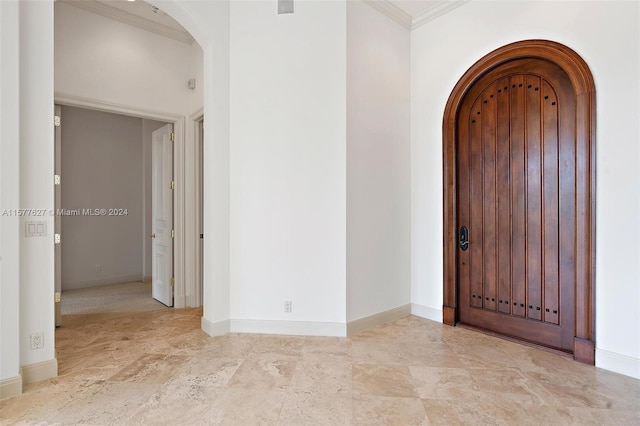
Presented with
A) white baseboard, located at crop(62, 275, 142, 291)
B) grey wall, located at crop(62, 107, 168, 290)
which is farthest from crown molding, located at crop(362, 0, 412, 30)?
white baseboard, located at crop(62, 275, 142, 291)

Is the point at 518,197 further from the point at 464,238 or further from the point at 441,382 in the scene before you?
the point at 441,382

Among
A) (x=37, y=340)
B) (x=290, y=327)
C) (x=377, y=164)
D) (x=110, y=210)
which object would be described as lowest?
(x=290, y=327)

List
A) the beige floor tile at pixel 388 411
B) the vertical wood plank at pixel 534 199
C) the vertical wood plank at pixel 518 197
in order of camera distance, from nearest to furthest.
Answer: the beige floor tile at pixel 388 411, the vertical wood plank at pixel 534 199, the vertical wood plank at pixel 518 197

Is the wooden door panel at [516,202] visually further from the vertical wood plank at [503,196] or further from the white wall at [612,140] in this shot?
the white wall at [612,140]

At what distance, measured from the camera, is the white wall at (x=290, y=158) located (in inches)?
127

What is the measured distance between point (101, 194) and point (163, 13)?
11.2 ft

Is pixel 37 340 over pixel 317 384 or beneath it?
over

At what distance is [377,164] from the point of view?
3.55 m

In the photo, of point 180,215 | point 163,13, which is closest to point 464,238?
point 180,215

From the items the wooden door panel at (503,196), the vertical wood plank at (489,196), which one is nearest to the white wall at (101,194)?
the vertical wood plank at (489,196)

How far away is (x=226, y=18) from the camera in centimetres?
331

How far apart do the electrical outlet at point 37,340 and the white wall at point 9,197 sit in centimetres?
12

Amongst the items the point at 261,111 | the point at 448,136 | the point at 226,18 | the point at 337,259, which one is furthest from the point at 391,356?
the point at 226,18

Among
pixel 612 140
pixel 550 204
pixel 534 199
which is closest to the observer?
pixel 612 140
